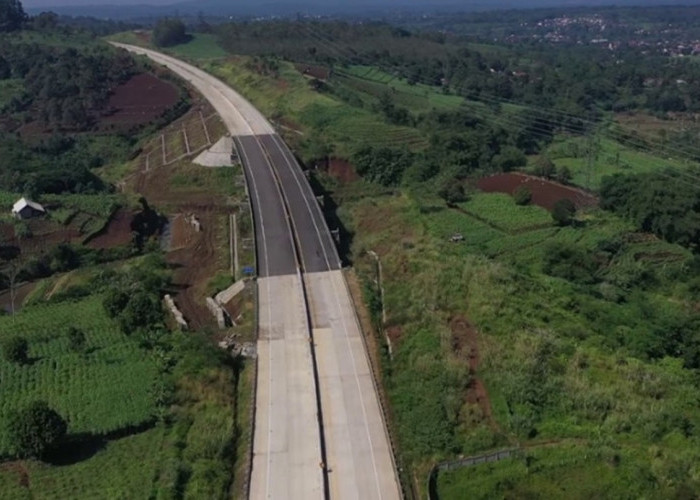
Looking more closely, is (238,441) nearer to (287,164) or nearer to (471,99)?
(287,164)

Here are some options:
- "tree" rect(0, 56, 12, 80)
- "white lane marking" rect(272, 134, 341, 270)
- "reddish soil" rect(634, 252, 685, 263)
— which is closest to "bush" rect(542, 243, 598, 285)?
"reddish soil" rect(634, 252, 685, 263)

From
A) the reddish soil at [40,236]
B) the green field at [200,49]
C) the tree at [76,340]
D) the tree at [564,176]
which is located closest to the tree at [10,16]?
the green field at [200,49]

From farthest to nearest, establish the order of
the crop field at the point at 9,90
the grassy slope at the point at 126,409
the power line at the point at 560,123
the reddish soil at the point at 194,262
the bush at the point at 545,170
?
1. the crop field at the point at 9,90
2. the power line at the point at 560,123
3. the bush at the point at 545,170
4. the reddish soil at the point at 194,262
5. the grassy slope at the point at 126,409

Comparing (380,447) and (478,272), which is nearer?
(380,447)

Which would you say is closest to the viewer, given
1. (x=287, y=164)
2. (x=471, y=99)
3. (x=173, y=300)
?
(x=173, y=300)

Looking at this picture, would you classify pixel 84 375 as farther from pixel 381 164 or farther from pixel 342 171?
Result: pixel 342 171

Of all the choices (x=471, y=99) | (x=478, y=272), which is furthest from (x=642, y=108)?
(x=478, y=272)

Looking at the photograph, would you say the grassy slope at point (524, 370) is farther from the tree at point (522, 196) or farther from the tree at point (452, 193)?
the tree at point (452, 193)
